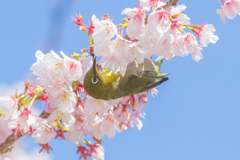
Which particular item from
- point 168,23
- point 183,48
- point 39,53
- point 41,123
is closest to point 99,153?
point 41,123

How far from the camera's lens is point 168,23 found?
2.65m

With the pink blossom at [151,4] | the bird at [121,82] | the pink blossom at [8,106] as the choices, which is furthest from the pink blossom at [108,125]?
the pink blossom at [151,4]

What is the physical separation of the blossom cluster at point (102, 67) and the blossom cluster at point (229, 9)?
20cm

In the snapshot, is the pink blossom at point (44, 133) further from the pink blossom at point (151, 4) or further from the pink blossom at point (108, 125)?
the pink blossom at point (151, 4)

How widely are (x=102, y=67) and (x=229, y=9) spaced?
162cm

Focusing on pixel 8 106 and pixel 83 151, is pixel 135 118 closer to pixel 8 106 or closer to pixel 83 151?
pixel 83 151

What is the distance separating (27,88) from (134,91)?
1480 mm

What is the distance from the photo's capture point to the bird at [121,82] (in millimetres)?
3275

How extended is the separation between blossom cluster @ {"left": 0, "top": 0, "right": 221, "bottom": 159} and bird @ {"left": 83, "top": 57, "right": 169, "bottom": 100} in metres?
0.12

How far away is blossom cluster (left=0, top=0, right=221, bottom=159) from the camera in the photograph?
108 inches

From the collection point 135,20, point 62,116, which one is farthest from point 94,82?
point 135,20

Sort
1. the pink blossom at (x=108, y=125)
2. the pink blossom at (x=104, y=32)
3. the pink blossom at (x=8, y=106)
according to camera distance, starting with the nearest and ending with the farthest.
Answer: the pink blossom at (x=104, y=32)
the pink blossom at (x=8, y=106)
the pink blossom at (x=108, y=125)

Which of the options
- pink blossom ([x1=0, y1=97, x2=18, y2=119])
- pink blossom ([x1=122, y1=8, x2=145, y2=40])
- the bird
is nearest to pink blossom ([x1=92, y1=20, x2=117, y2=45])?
pink blossom ([x1=122, y1=8, x2=145, y2=40])

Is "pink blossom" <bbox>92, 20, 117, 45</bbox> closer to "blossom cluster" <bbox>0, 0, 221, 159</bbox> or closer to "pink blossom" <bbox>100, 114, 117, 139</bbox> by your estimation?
"blossom cluster" <bbox>0, 0, 221, 159</bbox>
